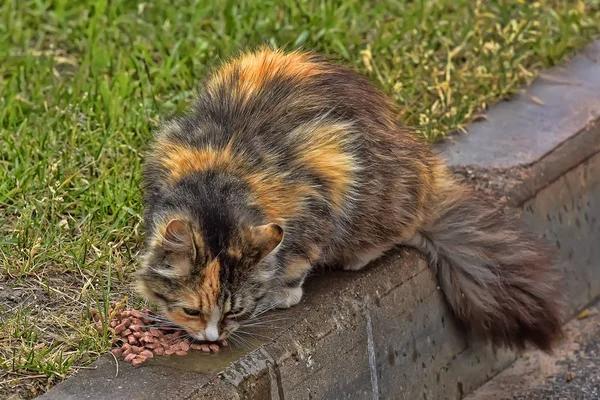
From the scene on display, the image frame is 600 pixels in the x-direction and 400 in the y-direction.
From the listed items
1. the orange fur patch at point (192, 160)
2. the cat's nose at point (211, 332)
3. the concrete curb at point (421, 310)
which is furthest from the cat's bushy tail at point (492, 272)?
the cat's nose at point (211, 332)

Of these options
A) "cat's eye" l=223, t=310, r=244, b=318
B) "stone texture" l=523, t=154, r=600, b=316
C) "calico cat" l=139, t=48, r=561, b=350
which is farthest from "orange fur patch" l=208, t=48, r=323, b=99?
"stone texture" l=523, t=154, r=600, b=316

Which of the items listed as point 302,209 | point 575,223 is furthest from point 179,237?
point 575,223

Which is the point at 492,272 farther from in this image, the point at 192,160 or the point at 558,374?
the point at 192,160

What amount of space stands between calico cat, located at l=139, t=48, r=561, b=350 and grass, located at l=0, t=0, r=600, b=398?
40 centimetres

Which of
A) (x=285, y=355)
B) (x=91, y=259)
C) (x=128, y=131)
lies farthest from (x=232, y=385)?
(x=128, y=131)

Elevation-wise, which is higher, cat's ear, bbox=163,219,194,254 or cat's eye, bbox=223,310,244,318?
cat's ear, bbox=163,219,194,254

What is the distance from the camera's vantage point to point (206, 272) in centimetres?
389

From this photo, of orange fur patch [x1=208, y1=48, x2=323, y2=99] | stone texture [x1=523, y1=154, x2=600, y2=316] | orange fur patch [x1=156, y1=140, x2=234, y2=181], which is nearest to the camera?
orange fur patch [x1=156, y1=140, x2=234, y2=181]

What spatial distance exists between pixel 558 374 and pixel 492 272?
764mm

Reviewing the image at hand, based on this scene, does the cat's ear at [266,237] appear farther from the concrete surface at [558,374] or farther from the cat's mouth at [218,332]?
the concrete surface at [558,374]

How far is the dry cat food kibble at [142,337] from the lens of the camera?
4012 millimetres

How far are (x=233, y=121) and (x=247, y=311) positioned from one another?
0.74m

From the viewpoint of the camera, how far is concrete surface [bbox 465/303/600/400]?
517cm

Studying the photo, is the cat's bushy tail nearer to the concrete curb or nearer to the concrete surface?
the concrete curb
